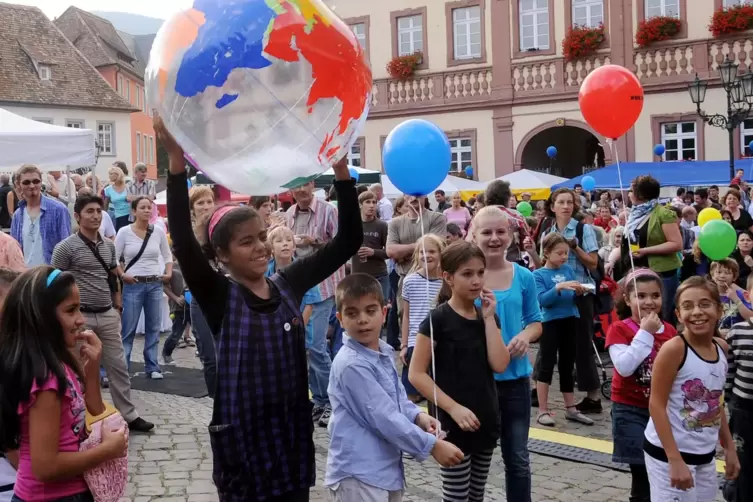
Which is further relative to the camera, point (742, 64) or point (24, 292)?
point (742, 64)

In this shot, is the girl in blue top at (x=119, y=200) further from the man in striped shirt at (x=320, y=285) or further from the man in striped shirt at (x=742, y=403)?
the man in striped shirt at (x=742, y=403)

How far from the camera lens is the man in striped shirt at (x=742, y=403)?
13.4ft

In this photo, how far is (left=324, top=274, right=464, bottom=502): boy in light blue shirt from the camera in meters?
3.06

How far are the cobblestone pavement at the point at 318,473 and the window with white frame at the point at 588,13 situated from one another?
19.0 metres

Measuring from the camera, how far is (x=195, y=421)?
21.8 ft

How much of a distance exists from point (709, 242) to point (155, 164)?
5394 centimetres

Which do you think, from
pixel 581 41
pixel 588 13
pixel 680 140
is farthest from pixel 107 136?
pixel 680 140

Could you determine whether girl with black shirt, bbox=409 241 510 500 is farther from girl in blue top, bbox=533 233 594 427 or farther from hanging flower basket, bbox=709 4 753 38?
hanging flower basket, bbox=709 4 753 38

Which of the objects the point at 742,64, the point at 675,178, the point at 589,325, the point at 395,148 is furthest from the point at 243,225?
the point at 742,64

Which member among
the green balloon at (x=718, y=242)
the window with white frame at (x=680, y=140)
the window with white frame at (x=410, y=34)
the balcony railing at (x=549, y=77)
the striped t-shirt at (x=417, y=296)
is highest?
the window with white frame at (x=410, y=34)

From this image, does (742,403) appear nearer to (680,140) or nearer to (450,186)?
(450,186)

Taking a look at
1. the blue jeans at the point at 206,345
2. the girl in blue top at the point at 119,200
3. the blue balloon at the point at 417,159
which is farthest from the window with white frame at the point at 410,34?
the blue balloon at the point at 417,159

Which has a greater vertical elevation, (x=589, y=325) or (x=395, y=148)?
(x=395, y=148)

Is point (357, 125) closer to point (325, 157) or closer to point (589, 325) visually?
point (325, 157)
